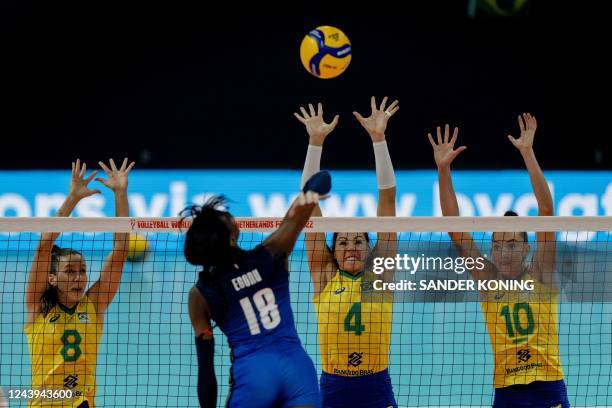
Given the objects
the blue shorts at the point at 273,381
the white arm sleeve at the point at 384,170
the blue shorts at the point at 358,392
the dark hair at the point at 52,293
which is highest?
the white arm sleeve at the point at 384,170

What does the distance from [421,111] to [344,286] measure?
465 inches

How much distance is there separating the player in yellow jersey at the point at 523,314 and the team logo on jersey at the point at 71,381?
2859mm

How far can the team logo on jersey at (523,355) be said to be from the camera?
6539 millimetres

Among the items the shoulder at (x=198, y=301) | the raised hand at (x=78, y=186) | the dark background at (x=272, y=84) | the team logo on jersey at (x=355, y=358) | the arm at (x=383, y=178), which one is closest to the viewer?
the shoulder at (x=198, y=301)

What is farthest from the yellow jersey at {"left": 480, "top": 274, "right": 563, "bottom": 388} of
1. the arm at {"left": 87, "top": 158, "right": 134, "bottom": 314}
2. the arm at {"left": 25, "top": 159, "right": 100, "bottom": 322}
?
the arm at {"left": 25, "top": 159, "right": 100, "bottom": 322}

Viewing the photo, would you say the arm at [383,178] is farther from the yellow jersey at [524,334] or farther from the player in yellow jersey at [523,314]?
the yellow jersey at [524,334]

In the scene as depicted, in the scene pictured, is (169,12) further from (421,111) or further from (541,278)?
(541,278)

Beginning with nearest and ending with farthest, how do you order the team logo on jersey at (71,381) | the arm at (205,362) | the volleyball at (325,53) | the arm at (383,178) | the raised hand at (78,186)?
the arm at (205,362)
the team logo on jersey at (71,381)
the arm at (383,178)
the raised hand at (78,186)
the volleyball at (325,53)

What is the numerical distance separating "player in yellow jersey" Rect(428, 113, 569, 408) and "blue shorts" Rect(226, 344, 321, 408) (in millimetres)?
2039

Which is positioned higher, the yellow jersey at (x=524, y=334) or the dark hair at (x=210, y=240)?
the dark hair at (x=210, y=240)

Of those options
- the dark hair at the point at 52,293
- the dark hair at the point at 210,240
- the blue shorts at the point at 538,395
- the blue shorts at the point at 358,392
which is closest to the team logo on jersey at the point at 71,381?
the dark hair at the point at 52,293

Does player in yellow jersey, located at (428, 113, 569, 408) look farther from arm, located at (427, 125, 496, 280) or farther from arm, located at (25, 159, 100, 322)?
arm, located at (25, 159, 100, 322)

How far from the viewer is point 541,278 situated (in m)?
6.73

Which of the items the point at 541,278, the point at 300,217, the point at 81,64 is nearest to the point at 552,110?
the point at 81,64
